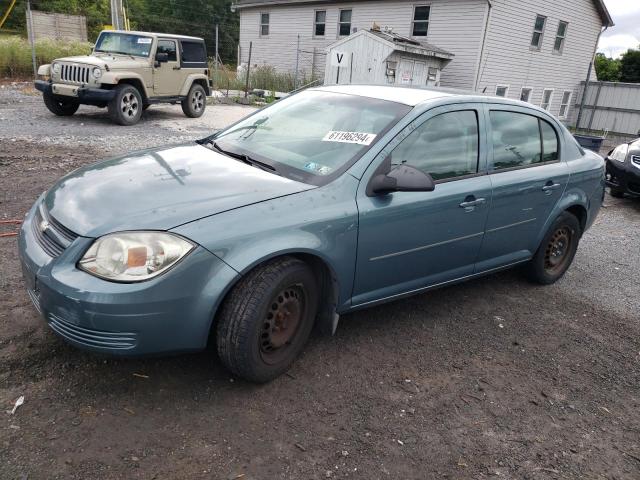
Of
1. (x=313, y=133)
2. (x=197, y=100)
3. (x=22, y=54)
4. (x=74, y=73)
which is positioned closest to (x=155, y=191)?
(x=313, y=133)

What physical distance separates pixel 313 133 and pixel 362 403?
1.75 metres

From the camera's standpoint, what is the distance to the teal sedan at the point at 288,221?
2.42 m

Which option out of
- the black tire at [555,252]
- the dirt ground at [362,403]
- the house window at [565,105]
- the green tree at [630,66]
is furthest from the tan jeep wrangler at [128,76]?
the green tree at [630,66]

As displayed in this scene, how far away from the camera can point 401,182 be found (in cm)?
300

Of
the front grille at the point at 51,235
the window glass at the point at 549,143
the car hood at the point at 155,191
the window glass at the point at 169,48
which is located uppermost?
the window glass at the point at 169,48

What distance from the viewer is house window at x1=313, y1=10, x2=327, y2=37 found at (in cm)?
2334

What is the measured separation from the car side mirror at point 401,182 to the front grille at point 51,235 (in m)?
1.63

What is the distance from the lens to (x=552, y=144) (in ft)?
14.3

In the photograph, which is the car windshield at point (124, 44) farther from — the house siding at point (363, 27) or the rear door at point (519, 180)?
the house siding at point (363, 27)

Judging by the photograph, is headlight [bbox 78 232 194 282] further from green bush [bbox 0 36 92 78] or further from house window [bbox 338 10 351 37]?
house window [bbox 338 10 351 37]

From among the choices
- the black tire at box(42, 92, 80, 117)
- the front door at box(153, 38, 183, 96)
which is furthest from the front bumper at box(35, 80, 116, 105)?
the front door at box(153, 38, 183, 96)

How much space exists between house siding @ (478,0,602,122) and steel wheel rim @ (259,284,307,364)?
18.3 m

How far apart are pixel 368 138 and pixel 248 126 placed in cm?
112

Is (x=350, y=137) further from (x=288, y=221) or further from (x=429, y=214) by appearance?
(x=288, y=221)
